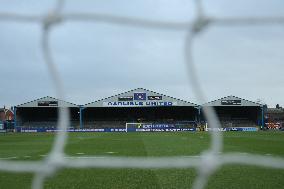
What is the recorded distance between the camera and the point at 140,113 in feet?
148

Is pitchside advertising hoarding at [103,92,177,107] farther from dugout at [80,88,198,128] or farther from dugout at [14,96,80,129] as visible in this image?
dugout at [14,96,80,129]

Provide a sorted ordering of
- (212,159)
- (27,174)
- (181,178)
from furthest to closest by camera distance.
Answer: (27,174) → (181,178) → (212,159)

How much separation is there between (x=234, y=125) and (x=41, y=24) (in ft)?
126

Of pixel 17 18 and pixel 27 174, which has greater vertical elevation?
pixel 17 18

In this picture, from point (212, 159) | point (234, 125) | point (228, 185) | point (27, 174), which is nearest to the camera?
point (212, 159)

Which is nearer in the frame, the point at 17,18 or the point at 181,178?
the point at 17,18

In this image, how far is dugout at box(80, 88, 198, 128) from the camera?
40.9 metres

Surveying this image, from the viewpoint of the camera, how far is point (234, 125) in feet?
130

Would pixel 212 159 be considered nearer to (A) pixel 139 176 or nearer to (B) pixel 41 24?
(B) pixel 41 24

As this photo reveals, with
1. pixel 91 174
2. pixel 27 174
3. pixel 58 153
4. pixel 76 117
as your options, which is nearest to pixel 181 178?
pixel 91 174

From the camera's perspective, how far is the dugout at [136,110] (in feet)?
134

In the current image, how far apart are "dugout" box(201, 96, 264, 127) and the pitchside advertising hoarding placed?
363 cm

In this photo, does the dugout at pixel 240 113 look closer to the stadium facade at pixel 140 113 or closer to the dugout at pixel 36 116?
the stadium facade at pixel 140 113

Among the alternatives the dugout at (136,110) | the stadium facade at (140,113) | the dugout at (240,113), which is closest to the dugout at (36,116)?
the stadium facade at (140,113)
